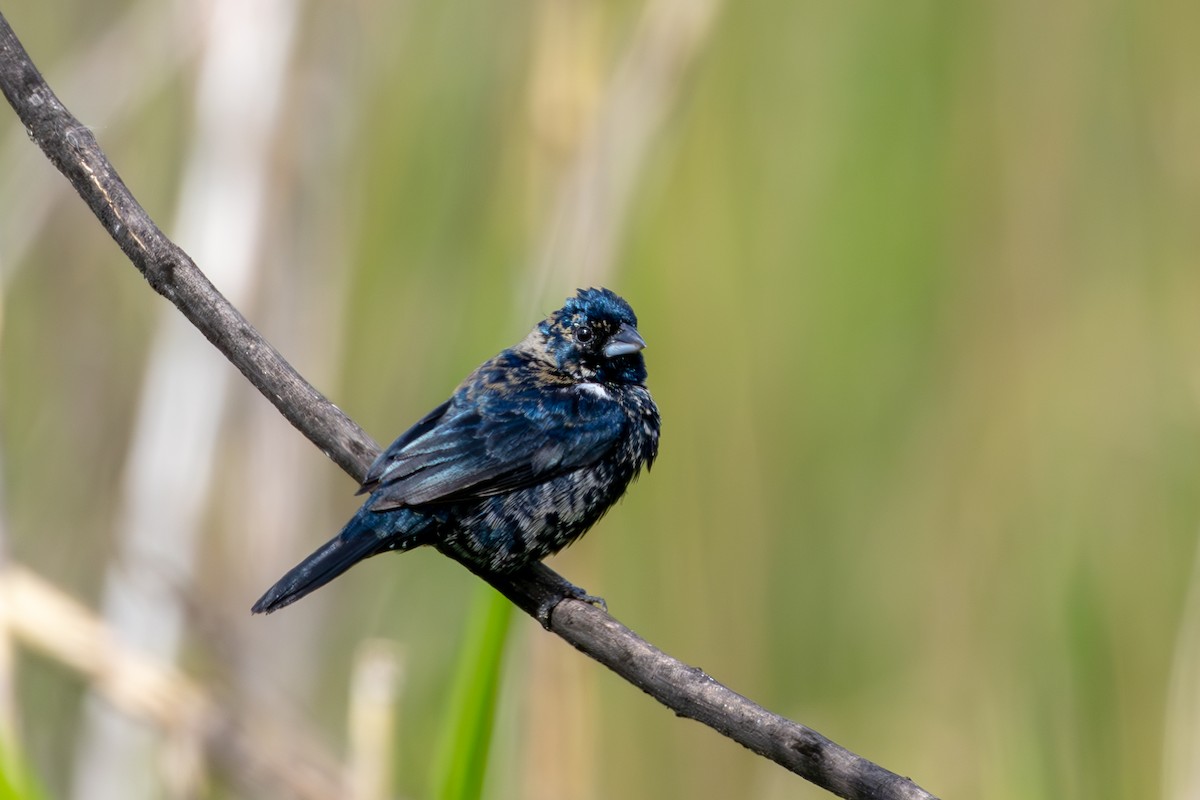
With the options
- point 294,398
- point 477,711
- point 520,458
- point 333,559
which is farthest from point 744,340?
point 477,711

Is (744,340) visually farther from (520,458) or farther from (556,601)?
(556,601)

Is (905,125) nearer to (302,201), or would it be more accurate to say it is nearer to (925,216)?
(925,216)

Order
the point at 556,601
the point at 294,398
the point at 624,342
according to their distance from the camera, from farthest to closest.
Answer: the point at 624,342, the point at 556,601, the point at 294,398

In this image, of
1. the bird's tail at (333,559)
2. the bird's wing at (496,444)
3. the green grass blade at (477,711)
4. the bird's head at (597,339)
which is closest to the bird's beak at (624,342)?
the bird's head at (597,339)


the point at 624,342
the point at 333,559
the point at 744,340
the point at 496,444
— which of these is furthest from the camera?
the point at 744,340

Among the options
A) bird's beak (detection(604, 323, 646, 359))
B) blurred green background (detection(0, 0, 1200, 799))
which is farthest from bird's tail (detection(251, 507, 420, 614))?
blurred green background (detection(0, 0, 1200, 799))

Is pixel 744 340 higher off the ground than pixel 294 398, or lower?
higher

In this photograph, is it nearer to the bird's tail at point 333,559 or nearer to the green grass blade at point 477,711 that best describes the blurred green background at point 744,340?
the bird's tail at point 333,559
